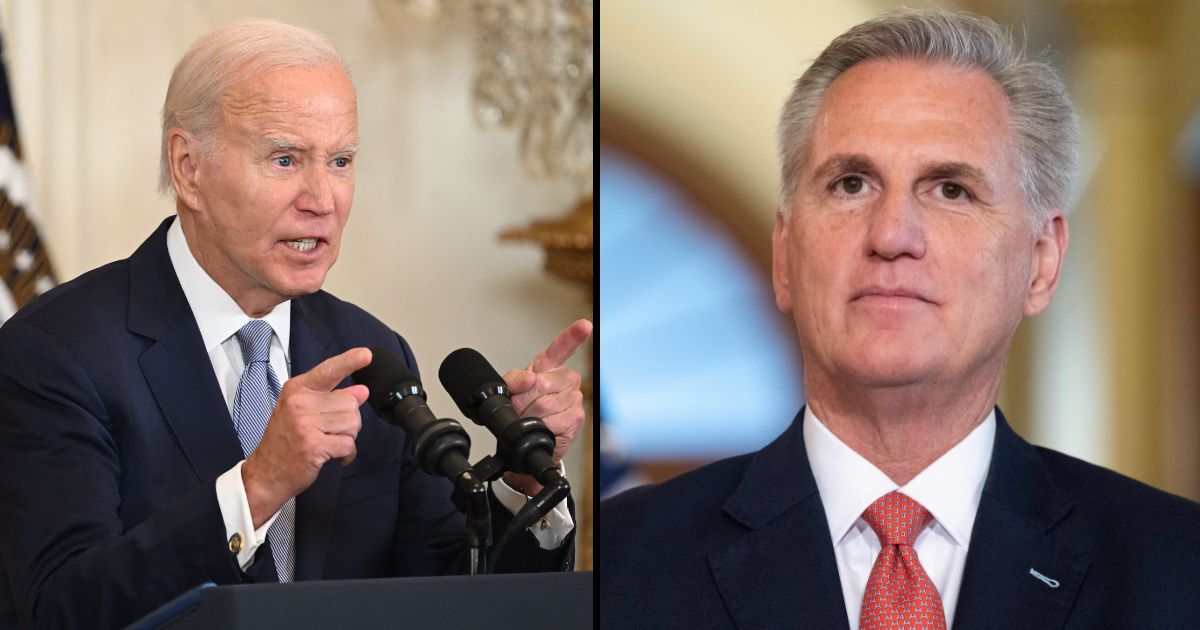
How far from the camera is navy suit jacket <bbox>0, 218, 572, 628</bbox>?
6.99ft

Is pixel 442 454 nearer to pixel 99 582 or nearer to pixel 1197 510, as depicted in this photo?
pixel 99 582

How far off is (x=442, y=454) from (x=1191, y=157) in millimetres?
1066

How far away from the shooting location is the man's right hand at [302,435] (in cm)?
214

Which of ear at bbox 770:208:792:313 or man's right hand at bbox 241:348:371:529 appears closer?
Result: ear at bbox 770:208:792:313

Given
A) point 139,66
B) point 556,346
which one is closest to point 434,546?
point 556,346

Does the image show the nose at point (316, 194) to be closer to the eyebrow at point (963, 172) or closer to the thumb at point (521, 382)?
the thumb at point (521, 382)

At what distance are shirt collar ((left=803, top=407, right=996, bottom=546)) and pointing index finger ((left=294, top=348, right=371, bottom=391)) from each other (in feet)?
2.12

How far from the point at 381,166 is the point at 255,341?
149cm

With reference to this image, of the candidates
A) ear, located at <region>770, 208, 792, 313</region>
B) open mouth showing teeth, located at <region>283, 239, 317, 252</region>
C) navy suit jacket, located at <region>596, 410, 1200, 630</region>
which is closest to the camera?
navy suit jacket, located at <region>596, 410, 1200, 630</region>

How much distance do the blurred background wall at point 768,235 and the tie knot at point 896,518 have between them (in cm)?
17

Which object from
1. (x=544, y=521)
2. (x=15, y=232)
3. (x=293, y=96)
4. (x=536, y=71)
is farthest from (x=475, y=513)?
(x=536, y=71)

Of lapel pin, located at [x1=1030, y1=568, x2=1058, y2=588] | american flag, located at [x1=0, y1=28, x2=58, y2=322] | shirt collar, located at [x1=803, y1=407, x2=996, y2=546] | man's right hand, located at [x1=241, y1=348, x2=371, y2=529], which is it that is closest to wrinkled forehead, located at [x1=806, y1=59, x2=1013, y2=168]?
shirt collar, located at [x1=803, y1=407, x2=996, y2=546]

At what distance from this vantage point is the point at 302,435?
214cm

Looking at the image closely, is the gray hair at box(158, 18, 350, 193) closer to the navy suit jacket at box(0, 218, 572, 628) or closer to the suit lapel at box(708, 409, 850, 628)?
the navy suit jacket at box(0, 218, 572, 628)
